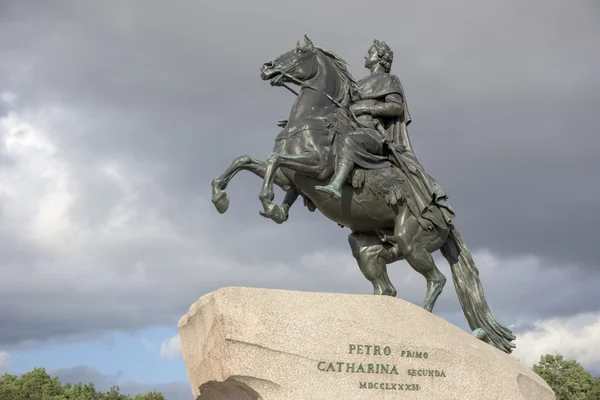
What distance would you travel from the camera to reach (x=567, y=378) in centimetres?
2989

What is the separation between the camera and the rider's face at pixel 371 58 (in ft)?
39.5

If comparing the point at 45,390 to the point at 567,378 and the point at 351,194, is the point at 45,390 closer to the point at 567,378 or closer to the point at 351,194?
the point at 567,378

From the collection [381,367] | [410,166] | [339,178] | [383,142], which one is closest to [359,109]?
[383,142]

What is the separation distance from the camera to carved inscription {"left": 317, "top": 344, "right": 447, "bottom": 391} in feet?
27.4

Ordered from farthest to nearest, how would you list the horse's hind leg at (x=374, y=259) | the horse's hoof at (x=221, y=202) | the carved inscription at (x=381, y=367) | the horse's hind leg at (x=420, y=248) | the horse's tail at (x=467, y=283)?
1. the horse's tail at (x=467, y=283)
2. the horse's hind leg at (x=374, y=259)
3. the horse's hind leg at (x=420, y=248)
4. the horse's hoof at (x=221, y=202)
5. the carved inscription at (x=381, y=367)

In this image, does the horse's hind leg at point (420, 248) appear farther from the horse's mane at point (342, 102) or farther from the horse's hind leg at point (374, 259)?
the horse's mane at point (342, 102)

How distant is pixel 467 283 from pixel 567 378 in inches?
810

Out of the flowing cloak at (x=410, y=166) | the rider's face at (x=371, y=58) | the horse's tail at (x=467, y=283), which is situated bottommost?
the horse's tail at (x=467, y=283)

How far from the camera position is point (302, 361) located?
321 inches

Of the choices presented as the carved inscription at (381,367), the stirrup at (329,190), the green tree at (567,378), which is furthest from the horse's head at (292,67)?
the green tree at (567,378)

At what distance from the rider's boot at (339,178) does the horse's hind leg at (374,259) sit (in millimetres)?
1403

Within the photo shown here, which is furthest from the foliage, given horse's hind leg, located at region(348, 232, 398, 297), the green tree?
horse's hind leg, located at region(348, 232, 398, 297)

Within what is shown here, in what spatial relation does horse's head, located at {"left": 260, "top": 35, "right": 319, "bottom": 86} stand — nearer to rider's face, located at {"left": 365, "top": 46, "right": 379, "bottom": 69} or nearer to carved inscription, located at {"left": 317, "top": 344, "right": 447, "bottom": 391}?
rider's face, located at {"left": 365, "top": 46, "right": 379, "bottom": 69}

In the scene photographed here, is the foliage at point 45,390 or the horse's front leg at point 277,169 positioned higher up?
the foliage at point 45,390
